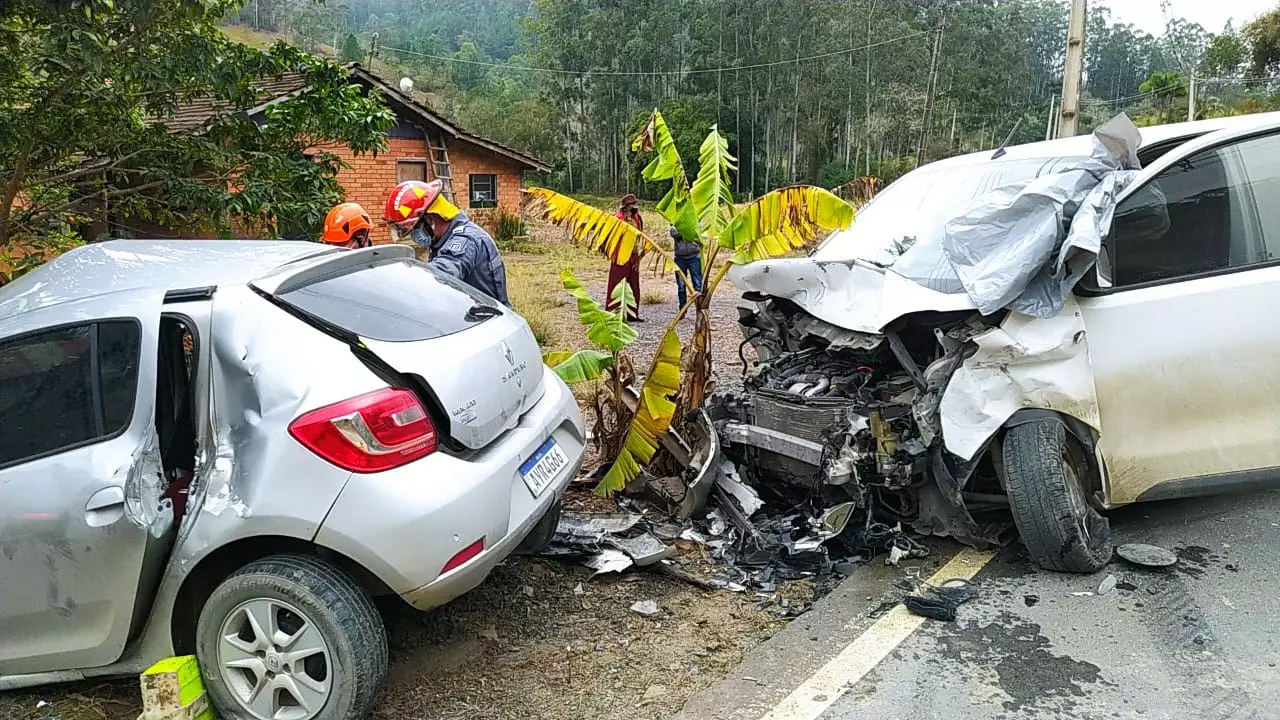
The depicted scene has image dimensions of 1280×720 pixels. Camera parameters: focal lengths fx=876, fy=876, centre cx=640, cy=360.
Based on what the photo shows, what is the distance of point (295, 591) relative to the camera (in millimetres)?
2820

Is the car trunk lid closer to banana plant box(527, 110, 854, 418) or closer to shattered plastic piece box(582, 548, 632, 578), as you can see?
shattered plastic piece box(582, 548, 632, 578)

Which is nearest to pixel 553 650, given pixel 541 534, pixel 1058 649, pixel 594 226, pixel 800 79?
pixel 541 534

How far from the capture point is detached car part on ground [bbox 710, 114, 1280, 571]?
393 cm

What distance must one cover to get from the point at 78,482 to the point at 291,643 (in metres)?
0.87

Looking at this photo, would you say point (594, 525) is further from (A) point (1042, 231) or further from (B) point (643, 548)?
(A) point (1042, 231)

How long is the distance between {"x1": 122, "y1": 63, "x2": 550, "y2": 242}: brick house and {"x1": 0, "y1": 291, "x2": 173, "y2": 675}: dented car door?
1602cm

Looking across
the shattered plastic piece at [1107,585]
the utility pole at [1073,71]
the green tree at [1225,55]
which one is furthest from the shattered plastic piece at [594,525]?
the green tree at [1225,55]

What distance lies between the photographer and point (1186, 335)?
3973mm

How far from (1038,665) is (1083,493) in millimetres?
1173

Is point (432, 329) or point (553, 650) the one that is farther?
point (553, 650)

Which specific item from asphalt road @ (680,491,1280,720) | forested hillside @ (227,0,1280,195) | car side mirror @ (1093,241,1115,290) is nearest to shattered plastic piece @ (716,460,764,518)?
asphalt road @ (680,491,1280,720)

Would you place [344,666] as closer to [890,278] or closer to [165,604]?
[165,604]

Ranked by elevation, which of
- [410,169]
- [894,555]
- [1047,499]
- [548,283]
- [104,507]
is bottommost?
[548,283]

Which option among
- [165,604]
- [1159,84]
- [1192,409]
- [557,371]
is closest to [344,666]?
[165,604]
